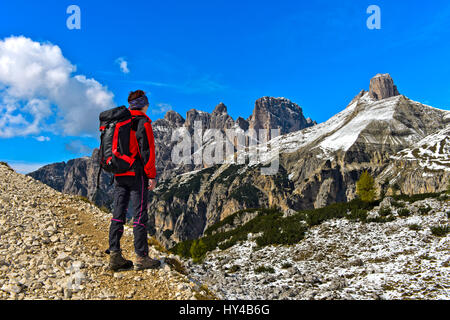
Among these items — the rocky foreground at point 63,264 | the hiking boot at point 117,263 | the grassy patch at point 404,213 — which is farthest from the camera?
the grassy patch at point 404,213

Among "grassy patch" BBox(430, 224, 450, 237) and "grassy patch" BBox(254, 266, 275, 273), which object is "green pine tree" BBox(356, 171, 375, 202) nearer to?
"grassy patch" BBox(430, 224, 450, 237)

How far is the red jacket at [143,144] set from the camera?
660cm

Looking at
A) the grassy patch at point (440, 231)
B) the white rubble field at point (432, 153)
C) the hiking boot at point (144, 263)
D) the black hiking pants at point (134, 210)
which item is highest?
the white rubble field at point (432, 153)

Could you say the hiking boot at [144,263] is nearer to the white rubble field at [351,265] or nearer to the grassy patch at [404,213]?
the white rubble field at [351,265]

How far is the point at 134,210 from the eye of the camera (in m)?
6.60

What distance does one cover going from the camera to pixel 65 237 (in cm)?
785

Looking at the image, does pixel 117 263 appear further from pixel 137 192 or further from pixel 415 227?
pixel 415 227

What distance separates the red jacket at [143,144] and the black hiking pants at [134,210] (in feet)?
0.78

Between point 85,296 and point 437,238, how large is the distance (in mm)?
26407

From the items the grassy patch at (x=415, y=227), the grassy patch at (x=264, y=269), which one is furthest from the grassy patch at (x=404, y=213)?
the grassy patch at (x=264, y=269)

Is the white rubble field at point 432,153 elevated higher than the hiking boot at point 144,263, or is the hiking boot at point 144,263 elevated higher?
the white rubble field at point 432,153

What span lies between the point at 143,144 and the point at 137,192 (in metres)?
1.21
